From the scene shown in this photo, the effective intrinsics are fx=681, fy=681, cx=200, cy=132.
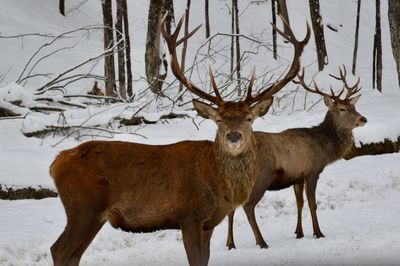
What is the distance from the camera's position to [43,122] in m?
11.1

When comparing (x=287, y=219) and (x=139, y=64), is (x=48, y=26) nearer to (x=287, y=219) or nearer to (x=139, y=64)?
(x=139, y=64)

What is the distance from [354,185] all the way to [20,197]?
5510 mm

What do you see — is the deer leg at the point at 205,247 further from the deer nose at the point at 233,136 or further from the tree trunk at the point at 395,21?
the tree trunk at the point at 395,21

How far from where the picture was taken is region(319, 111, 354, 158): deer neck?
10531 mm

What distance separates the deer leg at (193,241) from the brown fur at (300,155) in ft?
8.46

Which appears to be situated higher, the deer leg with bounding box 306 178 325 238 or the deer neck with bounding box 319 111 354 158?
the deer neck with bounding box 319 111 354 158

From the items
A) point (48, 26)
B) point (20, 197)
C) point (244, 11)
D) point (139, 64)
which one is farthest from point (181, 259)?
point (244, 11)

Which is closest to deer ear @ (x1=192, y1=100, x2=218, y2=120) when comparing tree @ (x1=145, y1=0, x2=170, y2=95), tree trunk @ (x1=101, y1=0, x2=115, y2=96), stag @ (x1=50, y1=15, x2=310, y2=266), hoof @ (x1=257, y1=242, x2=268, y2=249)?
stag @ (x1=50, y1=15, x2=310, y2=266)

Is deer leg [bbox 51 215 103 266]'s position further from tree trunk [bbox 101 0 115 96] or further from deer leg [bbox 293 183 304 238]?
tree trunk [bbox 101 0 115 96]

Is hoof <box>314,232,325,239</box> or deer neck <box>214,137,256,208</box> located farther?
hoof <box>314,232,325,239</box>

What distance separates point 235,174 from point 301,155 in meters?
3.54

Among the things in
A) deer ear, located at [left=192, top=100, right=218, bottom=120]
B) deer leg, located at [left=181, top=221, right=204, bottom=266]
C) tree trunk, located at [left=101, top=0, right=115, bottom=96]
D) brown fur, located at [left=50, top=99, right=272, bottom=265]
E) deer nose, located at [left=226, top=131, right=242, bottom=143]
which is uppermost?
tree trunk, located at [left=101, top=0, right=115, bottom=96]

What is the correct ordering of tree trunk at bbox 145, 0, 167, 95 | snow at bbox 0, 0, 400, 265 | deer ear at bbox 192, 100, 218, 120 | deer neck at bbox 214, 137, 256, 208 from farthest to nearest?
tree trunk at bbox 145, 0, 167, 95 < snow at bbox 0, 0, 400, 265 < deer ear at bbox 192, 100, 218, 120 < deer neck at bbox 214, 137, 256, 208

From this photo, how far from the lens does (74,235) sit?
6273mm
